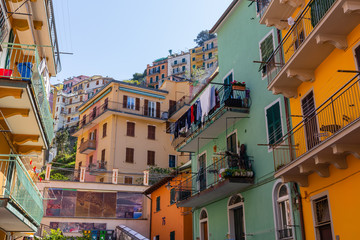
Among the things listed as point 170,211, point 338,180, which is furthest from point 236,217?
point 170,211

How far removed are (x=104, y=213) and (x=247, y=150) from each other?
68.3 ft

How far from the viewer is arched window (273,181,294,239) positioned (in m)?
13.9

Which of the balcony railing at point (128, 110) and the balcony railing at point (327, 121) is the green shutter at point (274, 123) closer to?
the balcony railing at point (327, 121)

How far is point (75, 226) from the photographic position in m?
33.9

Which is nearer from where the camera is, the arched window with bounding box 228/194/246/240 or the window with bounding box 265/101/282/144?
the window with bounding box 265/101/282/144

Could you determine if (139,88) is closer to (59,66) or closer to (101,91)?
(101,91)

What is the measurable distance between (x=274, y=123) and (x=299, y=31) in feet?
11.1

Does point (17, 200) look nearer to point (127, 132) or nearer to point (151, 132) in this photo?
point (127, 132)

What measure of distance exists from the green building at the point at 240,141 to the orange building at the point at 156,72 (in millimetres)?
79382

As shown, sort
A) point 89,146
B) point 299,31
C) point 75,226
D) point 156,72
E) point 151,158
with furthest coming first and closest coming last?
point 156,72 → point 89,146 → point 151,158 → point 75,226 → point 299,31

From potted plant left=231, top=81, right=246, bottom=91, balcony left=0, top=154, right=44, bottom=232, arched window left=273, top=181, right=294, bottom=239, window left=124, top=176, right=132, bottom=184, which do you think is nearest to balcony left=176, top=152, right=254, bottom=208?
arched window left=273, top=181, right=294, bottom=239

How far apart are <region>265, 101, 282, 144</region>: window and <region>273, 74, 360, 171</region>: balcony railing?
0.69 meters

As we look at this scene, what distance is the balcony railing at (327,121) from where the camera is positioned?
10.2 meters

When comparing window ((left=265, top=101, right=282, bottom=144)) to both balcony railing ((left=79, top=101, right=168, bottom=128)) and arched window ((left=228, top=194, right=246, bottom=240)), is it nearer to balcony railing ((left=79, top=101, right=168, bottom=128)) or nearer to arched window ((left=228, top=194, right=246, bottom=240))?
arched window ((left=228, top=194, right=246, bottom=240))
